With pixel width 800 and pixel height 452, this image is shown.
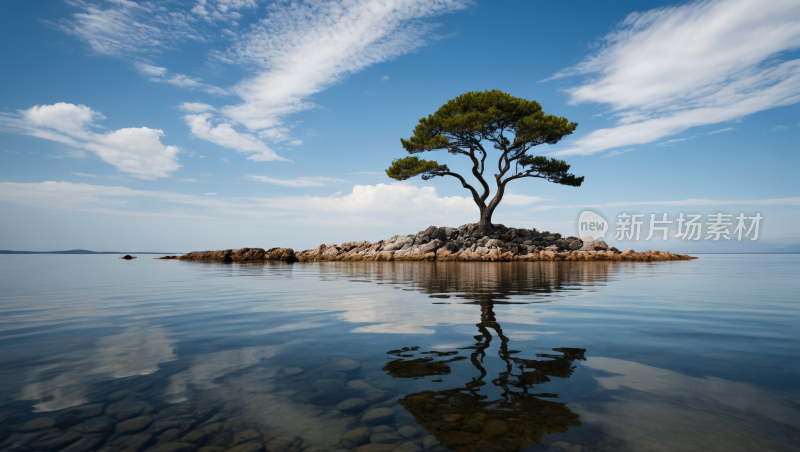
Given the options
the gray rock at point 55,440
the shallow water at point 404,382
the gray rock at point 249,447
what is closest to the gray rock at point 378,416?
the shallow water at point 404,382

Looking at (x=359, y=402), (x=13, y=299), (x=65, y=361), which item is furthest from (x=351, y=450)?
(x=13, y=299)

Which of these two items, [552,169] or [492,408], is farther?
[552,169]

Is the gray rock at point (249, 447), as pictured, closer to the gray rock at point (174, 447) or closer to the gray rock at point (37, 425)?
the gray rock at point (174, 447)

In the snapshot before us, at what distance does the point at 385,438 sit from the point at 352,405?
0.52 m

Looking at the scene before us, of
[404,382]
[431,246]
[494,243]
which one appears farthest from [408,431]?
[431,246]

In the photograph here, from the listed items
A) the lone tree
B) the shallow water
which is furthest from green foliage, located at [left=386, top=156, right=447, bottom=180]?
the shallow water

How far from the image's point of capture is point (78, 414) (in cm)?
252

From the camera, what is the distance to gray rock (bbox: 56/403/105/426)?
242 cm

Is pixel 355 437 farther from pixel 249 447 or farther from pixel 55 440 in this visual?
pixel 55 440

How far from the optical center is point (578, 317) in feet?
19.5

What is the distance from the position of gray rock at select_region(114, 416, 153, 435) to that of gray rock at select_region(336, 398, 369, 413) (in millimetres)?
1232

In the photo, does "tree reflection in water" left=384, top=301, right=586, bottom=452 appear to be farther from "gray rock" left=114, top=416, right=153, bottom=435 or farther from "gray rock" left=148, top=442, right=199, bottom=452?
"gray rock" left=114, top=416, right=153, bottom=435

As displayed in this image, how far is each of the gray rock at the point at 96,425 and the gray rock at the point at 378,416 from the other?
1.62m

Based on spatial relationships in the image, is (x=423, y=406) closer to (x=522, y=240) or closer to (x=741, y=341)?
(x=741, y=341)
